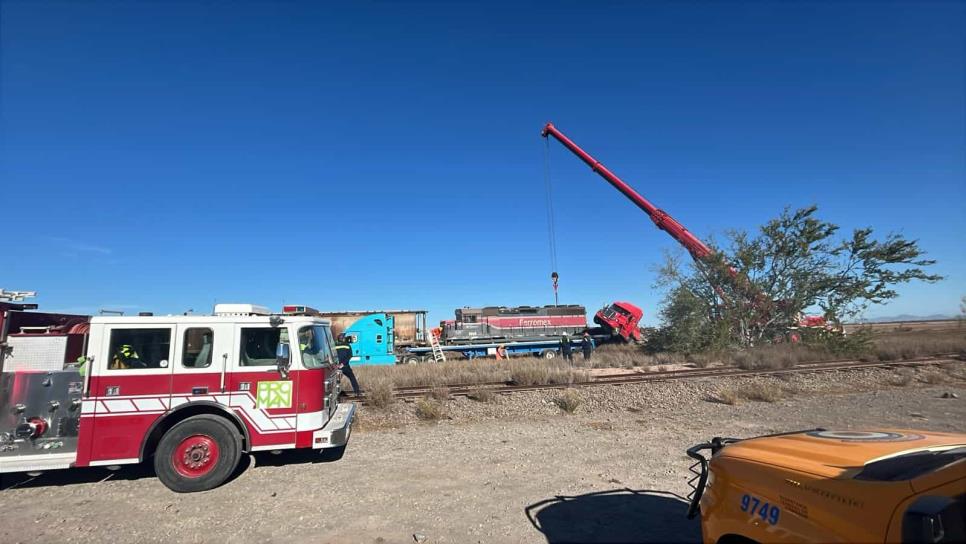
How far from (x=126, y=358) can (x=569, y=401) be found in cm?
874

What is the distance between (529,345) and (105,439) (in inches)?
924

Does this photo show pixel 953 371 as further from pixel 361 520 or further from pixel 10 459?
pixel 10 459

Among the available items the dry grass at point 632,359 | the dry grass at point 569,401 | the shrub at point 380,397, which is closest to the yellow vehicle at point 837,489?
the dry grass at point 569,401

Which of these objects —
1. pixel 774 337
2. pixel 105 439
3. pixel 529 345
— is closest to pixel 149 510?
pixel 105 439

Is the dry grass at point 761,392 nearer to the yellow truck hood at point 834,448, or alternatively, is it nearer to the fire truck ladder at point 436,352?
the yellow truck hood at point 834,448

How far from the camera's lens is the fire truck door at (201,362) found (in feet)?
20.2

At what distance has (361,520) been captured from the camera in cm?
498

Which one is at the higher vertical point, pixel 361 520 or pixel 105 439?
pixel 105 439

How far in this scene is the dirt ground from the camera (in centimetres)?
475

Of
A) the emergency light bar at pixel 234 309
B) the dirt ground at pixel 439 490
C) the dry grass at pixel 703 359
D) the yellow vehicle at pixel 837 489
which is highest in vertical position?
the emergency light bar at pixel 234 309

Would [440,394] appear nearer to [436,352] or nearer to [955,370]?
[436,352]

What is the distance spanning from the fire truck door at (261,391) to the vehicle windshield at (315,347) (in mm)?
201

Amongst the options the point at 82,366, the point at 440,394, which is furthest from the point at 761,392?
the point at 82,366

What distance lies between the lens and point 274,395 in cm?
644
